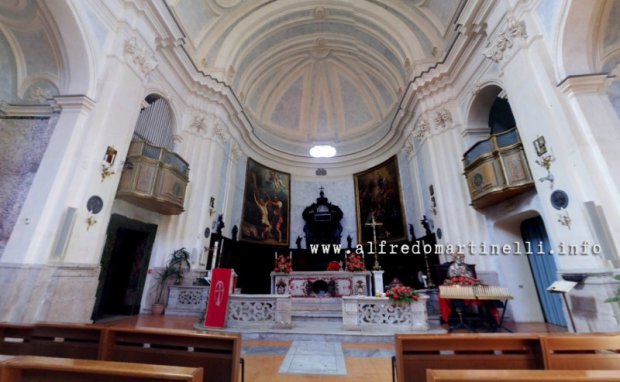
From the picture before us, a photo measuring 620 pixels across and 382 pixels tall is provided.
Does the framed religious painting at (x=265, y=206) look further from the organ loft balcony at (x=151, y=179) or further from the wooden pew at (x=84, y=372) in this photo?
the wooden pew at (x=84, y=372)

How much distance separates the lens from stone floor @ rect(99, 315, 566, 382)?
3295 millimetres

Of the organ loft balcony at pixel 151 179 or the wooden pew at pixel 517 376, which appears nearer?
the wooden pew at pixel 517 376

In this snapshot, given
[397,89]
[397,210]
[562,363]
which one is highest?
[397,89]

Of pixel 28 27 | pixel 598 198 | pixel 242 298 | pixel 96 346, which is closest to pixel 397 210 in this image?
pixel 598 198

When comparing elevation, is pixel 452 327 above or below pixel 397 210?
below

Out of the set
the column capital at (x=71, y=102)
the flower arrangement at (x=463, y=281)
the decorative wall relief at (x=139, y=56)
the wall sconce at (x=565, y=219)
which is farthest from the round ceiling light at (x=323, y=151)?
the wall sconce at (x=565, y=219)

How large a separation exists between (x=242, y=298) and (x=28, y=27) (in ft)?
26.0

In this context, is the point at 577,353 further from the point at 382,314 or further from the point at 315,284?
the point at 315,284

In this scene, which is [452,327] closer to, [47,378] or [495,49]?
[47,378]

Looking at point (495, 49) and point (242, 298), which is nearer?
point (242, 298)

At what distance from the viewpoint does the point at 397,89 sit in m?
13.0

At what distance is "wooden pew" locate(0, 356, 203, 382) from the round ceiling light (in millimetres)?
15039

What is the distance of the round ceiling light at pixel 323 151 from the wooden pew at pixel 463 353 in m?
14.1

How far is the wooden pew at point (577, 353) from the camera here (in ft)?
6.57
